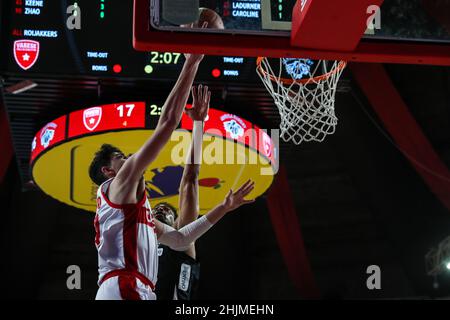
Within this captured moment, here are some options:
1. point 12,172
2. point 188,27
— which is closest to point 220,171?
point 188,27

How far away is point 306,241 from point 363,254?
1029 mm

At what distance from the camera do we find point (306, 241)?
44.0 feet

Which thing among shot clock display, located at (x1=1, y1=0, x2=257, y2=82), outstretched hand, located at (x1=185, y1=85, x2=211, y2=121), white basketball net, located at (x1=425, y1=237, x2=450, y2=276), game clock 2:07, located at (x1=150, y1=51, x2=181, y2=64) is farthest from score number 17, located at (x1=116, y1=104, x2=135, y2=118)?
white basketball net, located at (x1=425, y1=237, x2=450, y2=276)

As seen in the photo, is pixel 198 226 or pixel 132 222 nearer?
pixel 132 222

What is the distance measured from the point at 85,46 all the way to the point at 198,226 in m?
2.88

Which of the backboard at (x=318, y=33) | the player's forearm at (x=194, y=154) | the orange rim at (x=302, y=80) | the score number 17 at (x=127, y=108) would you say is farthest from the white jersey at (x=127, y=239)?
the score number 17 at (x=127, y=108)

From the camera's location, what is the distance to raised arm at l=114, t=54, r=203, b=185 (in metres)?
3.71

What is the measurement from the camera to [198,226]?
4.23m

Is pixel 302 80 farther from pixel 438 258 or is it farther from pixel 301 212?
pixel 301 212

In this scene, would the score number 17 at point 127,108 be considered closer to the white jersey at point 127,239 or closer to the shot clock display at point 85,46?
the shot clock display at point 85,46

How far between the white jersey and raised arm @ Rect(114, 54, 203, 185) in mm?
153

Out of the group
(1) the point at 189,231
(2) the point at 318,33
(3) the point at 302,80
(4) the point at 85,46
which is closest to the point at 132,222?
(1) the point at 189,231

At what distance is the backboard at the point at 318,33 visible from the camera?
385 centimetres
